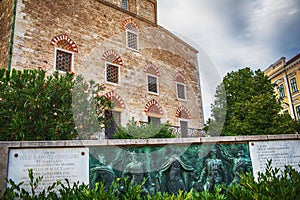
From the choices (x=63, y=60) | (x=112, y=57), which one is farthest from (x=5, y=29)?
(x=112, y=57)

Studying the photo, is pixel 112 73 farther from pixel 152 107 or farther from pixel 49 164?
pixel 49 164

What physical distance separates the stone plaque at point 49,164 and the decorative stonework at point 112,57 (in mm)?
9297

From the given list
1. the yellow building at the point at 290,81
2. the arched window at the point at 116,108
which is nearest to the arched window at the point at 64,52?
the arched window at the point at 116,108

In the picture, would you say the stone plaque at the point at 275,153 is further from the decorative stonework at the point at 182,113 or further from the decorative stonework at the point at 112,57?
the decorative stonework at the point at 182,113

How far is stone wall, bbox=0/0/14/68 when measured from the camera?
10.5m

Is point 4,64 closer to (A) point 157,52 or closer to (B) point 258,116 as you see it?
(A) point 157,52

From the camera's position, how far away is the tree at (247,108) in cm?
1390

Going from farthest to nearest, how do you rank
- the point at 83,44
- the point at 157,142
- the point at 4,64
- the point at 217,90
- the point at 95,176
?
the point at 217,90
the point at 83,44
the point at 4,64
the point at 157,142
the point at 95,176

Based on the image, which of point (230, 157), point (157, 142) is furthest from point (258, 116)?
point (157, 142)

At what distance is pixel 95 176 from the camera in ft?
14.7

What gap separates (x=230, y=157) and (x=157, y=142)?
1616mm

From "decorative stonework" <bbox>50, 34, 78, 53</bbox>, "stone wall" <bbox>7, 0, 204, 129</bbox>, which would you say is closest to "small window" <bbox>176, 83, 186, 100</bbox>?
"stone wall" <bbox>7, 0, 204, 129</bbox>

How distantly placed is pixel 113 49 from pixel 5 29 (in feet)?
16.4

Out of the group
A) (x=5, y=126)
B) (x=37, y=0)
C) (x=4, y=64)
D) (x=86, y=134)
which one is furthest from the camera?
(x=37, y=0)
